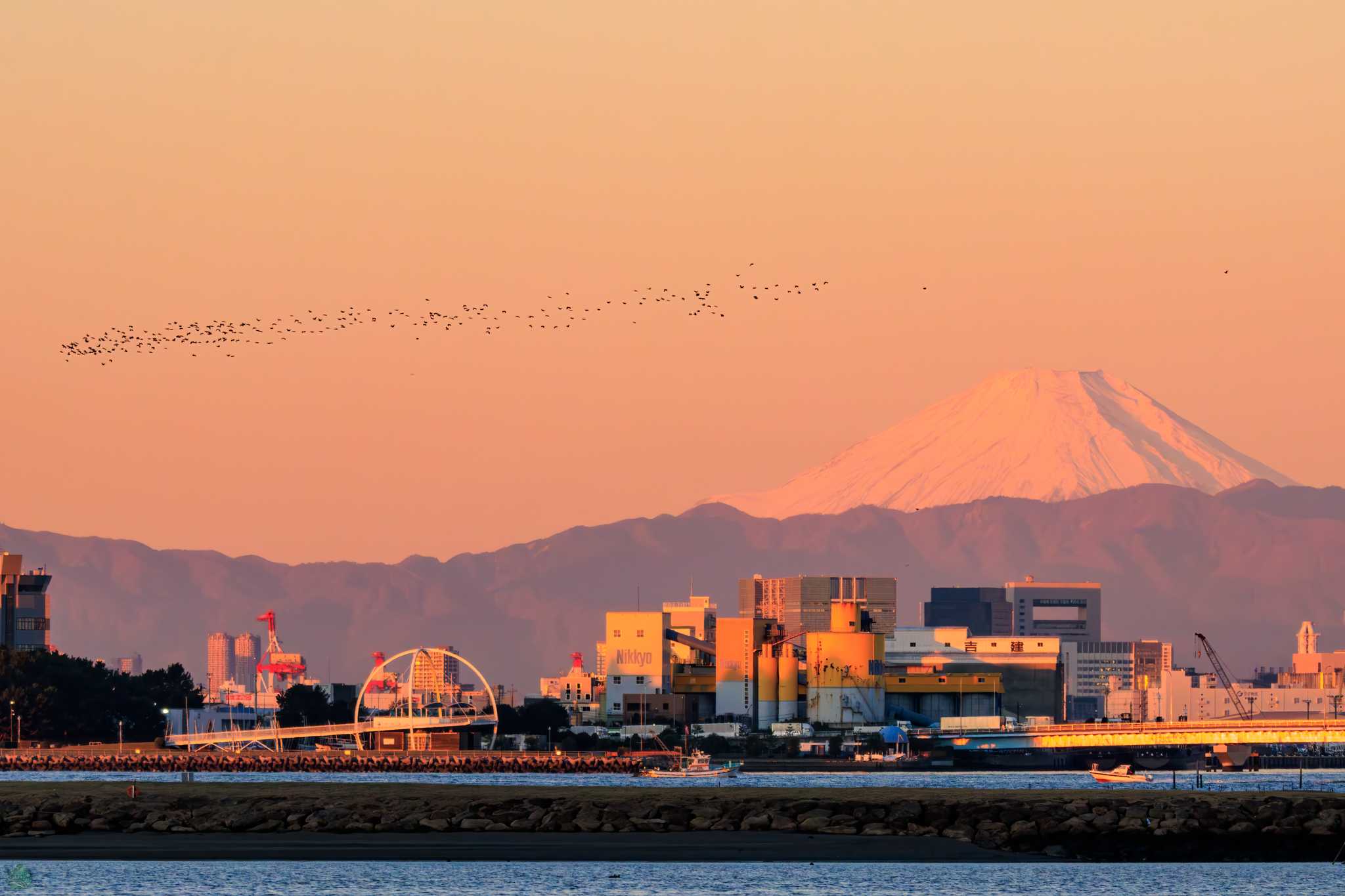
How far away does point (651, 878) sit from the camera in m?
95.1

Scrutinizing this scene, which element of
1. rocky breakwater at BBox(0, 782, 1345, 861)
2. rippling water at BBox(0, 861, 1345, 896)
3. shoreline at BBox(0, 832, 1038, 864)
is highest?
rocky breakwater at BBox(0, 782, 1345, 861)

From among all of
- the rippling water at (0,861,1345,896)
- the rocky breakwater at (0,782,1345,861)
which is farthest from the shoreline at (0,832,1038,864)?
the rocky breakwater at (0,782,1345,861)

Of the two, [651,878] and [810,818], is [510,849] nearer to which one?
[651,878]

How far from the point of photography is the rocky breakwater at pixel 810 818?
4200 inches

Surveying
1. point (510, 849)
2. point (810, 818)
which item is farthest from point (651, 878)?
point (810, 818)

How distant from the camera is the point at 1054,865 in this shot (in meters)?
103

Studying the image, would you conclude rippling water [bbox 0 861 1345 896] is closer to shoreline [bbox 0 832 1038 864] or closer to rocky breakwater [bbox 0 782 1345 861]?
shoreline [bbox 0 832 1038 864]

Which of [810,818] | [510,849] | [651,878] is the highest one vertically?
[810,818]

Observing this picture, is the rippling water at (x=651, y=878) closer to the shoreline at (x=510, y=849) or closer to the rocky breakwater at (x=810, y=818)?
the shoreline at (x=510, y=849)

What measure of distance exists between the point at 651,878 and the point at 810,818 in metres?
16.8

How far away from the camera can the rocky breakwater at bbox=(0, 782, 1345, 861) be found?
106688 mm

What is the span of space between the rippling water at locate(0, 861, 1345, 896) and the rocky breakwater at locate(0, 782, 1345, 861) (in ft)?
14.0

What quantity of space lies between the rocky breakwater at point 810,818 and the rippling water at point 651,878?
168 inches

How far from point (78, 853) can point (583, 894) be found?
934 inches
